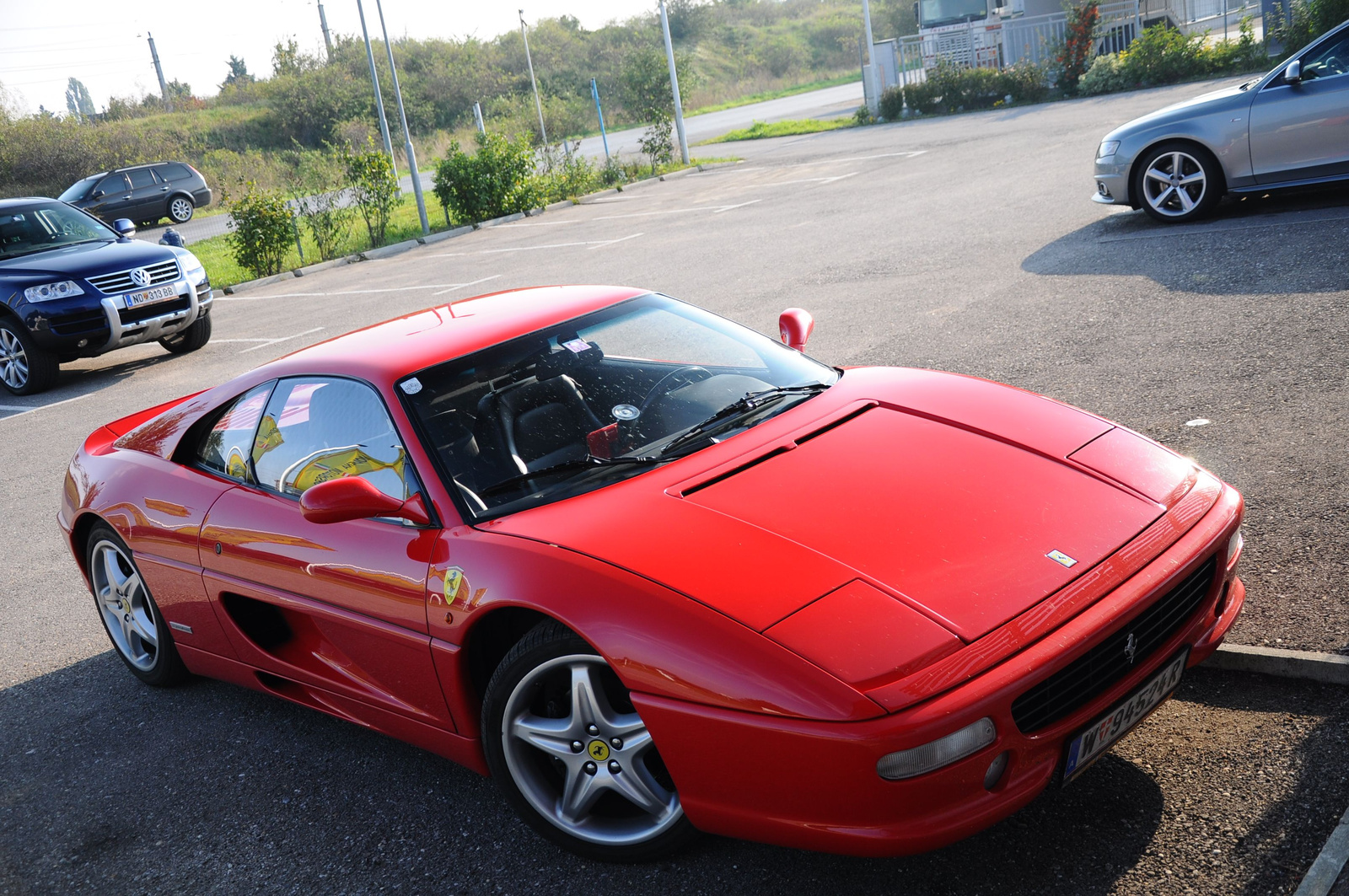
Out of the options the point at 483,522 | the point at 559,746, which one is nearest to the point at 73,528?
the point at 483,522

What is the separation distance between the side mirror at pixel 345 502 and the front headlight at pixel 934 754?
1503 millimetres

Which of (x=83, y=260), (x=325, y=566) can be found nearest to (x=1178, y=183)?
(x=325, y=566)

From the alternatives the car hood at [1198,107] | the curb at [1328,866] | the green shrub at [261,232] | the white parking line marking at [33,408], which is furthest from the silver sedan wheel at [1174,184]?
the green shrub at [261,232]

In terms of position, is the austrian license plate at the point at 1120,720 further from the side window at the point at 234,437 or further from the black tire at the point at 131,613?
the black tire at the point at 131,613

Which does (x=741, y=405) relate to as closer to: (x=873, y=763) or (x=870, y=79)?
(x=873, y=763)

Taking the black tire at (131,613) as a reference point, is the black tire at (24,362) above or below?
above

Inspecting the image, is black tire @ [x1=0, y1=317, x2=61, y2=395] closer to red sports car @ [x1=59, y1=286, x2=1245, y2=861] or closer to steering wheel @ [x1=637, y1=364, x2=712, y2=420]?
red sports car @ [x1=59, y1=286, x2=1245, y2=861]

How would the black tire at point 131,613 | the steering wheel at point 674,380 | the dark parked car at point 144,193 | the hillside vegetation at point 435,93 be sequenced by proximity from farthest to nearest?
the hillside vegetation at point 435,93 < the dark parked car at point 144,193 < the black tire at point 131,613 < the steering wheel at point 674,380

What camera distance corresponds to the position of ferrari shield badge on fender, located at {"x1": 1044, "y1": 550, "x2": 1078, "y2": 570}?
259 cm

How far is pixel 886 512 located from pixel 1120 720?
737 mm

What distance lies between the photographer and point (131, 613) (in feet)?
14.6

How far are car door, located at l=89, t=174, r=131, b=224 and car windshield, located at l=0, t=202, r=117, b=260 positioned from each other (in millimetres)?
16553

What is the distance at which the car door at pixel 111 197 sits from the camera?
90.5 ft

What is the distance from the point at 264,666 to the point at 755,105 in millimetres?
41922
